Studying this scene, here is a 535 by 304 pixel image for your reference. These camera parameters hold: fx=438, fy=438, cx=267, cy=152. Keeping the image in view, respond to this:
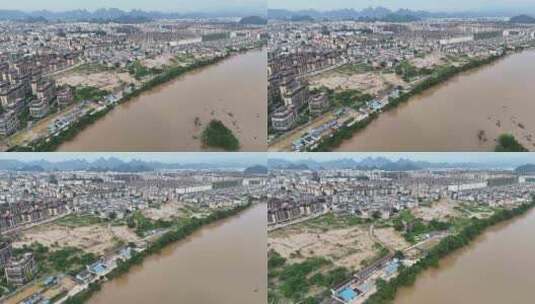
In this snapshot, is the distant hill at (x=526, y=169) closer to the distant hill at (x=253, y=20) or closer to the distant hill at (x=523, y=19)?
the distant hill at (x=523, y=19)

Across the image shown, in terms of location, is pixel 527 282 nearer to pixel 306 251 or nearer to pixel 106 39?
pixel 306 251

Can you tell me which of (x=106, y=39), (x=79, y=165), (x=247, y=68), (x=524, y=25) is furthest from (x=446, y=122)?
(x=106, y=39)

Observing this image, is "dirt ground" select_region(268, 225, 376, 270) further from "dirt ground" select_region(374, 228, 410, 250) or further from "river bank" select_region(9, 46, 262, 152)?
"river bank" select_region(9, 46, 262, 152)

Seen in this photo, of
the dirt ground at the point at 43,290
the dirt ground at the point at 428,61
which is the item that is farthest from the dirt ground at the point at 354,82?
the dirt ground at the point at 43,290

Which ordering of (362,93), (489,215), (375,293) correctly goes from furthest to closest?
(489,215) < (362,93) < (375,293)

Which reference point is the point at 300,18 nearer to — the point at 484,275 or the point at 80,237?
the point at 484,275

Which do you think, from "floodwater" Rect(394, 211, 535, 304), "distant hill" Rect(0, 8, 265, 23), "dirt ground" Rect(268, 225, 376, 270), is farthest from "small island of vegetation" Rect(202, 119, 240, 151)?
"floodwater" Rect(394, 211, 535, 304)

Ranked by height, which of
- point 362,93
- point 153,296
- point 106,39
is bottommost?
point 153,296
